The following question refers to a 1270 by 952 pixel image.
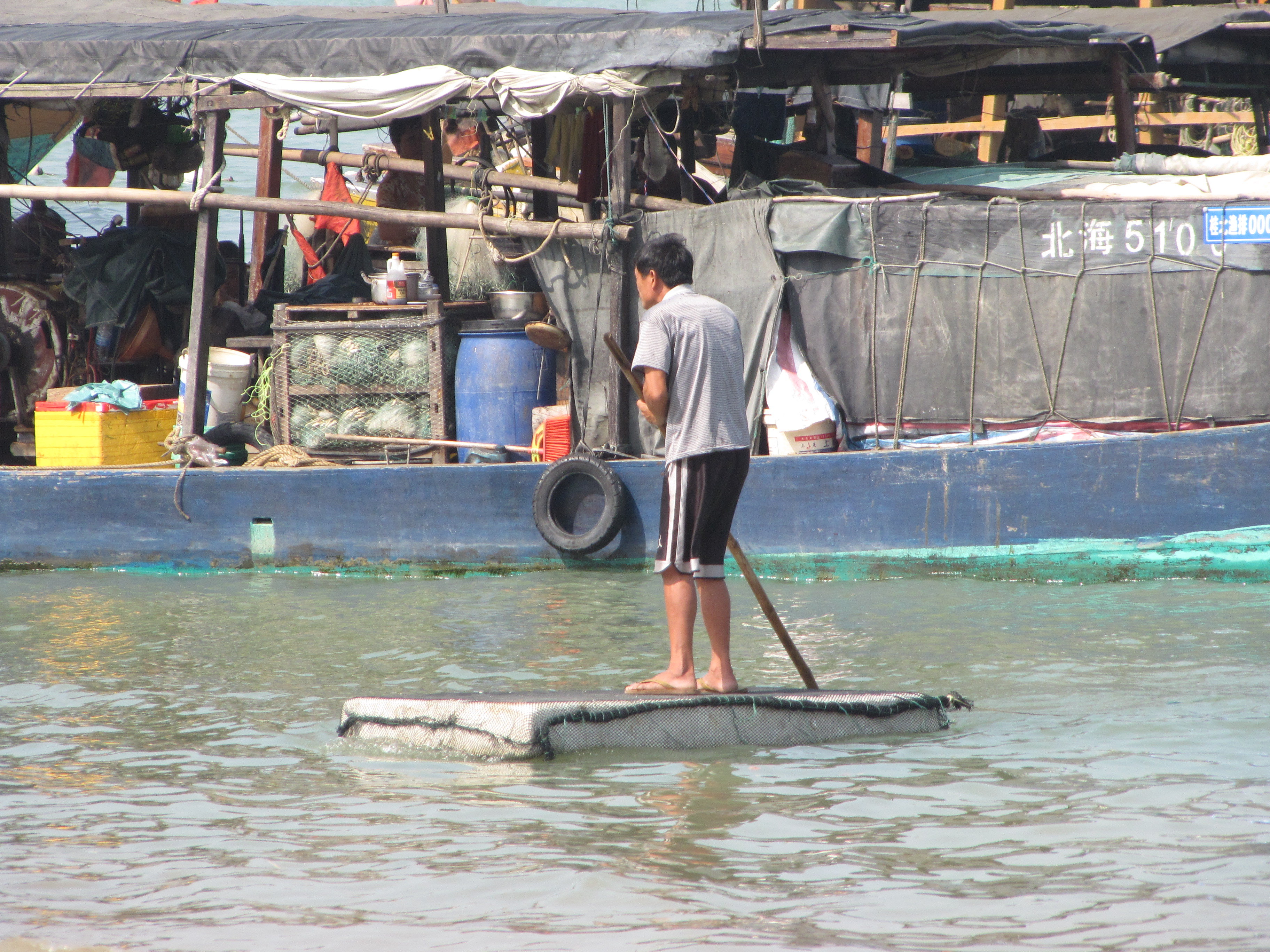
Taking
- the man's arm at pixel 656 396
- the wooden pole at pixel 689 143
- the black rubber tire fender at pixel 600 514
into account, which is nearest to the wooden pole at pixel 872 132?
the wooden pole at pixel 689 143

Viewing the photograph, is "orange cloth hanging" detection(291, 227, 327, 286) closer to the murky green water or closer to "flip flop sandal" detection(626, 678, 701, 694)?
the murky green water

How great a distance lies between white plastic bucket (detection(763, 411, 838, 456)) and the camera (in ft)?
27.9

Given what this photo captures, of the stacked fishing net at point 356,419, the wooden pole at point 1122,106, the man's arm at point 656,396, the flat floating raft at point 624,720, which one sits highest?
the wooden pole at point 1122,106

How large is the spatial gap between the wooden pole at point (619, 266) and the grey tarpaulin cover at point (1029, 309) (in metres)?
0.97

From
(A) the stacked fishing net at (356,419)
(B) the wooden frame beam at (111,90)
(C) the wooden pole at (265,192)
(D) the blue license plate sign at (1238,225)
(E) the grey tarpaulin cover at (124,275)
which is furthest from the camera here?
(C) the wooden pole at (265,192)

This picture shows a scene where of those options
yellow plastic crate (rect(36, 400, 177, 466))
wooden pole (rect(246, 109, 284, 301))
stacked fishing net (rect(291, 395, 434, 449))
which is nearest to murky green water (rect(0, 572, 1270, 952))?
stacked fishing net (rect(291, 395, 434, 449))

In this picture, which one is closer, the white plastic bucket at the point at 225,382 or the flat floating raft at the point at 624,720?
the flat floating raft at the point at 624,720

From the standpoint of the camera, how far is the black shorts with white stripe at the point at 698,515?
5.14 metres

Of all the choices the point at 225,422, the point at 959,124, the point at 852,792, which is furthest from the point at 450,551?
the point at 959,124

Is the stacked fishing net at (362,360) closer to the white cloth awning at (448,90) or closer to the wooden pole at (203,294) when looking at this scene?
the wooden pole at (203,294)

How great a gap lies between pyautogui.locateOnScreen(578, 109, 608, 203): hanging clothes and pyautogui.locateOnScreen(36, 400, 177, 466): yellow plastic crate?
348cm

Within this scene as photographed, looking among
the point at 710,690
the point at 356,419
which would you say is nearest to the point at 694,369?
the point at 710,690

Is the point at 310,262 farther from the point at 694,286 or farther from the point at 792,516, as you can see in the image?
the point at 792,516

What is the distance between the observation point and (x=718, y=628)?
17.0ft
